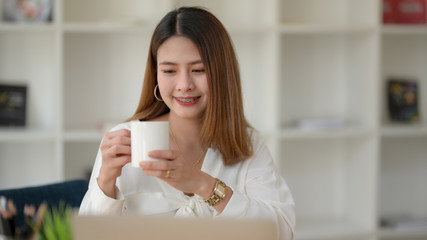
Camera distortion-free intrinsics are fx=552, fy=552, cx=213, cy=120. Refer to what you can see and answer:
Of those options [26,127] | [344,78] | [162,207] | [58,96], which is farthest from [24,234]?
[344,78]

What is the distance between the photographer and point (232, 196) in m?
1.44

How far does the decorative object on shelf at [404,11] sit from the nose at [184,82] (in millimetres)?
2082

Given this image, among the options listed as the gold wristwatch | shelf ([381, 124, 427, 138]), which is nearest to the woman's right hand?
the gold wristwatch

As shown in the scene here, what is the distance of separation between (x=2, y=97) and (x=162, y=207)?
5.61 ft

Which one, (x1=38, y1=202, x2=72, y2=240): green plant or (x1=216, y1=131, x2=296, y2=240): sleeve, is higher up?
(x1=38, y1=202, x2=72, y2=240): green plant

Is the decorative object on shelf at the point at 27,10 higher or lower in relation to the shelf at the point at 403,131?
higher

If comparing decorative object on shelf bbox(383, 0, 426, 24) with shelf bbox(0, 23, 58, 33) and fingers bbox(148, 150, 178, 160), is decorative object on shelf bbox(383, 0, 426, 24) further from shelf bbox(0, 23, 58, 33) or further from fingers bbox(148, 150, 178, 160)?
fingers bbox(148, 150, 178, 160)

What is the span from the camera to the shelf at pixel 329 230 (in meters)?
2.98

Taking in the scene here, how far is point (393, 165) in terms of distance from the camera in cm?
345

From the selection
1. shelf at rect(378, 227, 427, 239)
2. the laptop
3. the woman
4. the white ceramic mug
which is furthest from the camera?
shelf at rect(378, 227, 427, 239)

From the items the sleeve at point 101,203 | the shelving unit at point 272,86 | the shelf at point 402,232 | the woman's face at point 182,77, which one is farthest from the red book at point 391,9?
the sleeve at point 101,203

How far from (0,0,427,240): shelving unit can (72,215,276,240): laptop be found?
199 centimetres

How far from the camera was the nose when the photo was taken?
4.99 feet

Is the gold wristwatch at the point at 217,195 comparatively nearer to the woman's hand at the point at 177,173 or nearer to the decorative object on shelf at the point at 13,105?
the woman's hand at the point at 177,173
